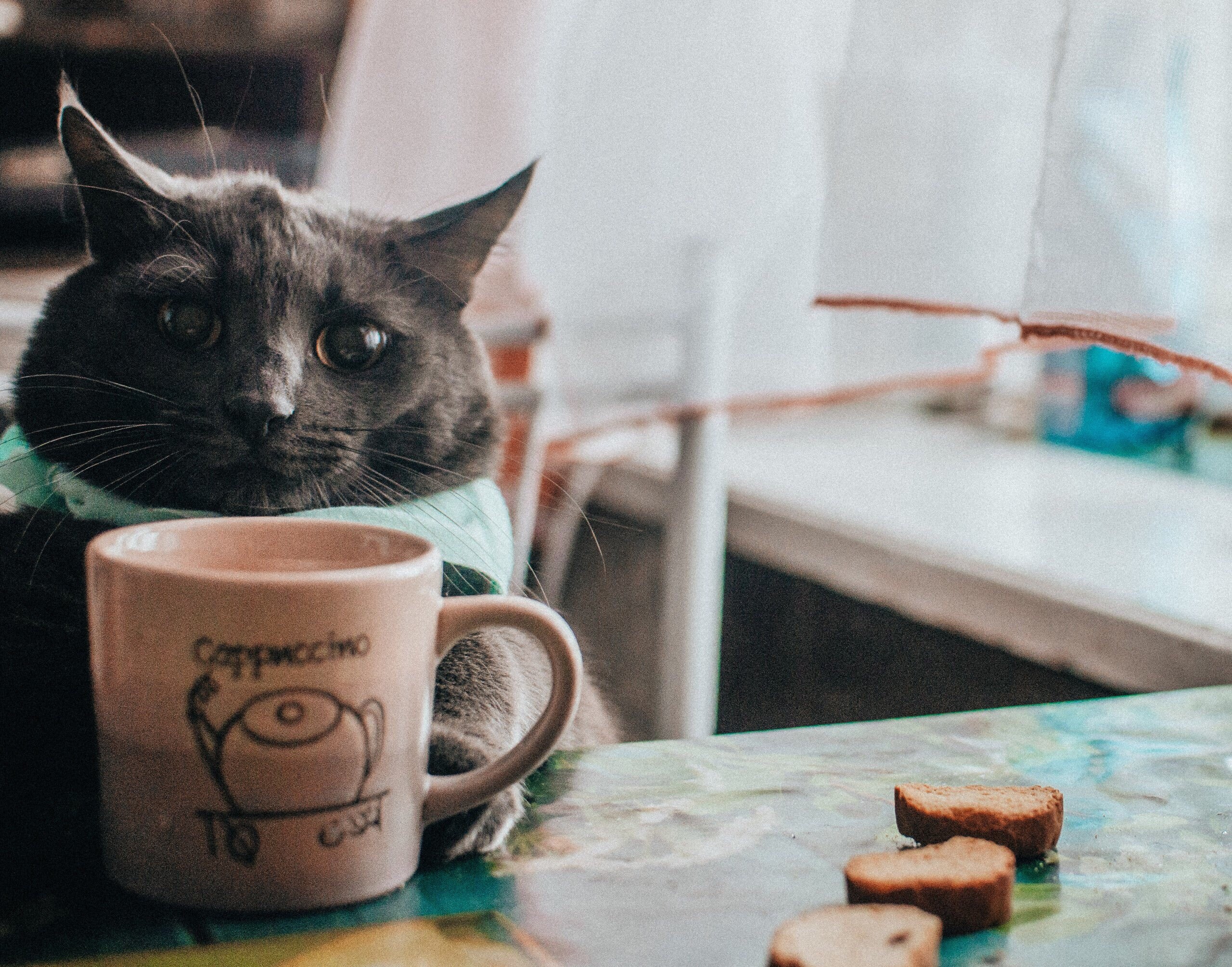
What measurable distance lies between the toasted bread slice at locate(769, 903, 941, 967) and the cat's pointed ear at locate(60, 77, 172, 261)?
43cm

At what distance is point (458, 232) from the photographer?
23.7 inches

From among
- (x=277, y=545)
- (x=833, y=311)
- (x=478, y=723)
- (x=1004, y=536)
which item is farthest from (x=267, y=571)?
(x=1004, y=536)

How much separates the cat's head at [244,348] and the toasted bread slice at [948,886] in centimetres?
29

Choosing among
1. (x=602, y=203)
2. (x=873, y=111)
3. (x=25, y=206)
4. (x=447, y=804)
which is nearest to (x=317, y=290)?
(x=447, y=804)

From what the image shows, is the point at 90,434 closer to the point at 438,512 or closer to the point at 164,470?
the point at 164,470

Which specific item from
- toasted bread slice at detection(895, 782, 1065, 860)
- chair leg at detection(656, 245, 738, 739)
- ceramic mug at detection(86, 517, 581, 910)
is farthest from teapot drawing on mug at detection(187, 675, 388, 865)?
chair leg at detection(656, 245, 738, 739)

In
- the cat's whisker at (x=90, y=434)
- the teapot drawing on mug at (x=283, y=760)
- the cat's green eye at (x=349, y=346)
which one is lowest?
the teapot drawing on mug at (x=283, y=760)

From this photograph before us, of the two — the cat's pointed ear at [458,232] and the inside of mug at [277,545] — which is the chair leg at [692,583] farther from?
the inside of mug at [277,545]

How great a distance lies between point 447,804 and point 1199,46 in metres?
0.70

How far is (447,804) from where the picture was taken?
1.43 feet

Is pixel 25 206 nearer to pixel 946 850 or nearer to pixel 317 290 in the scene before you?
pixel 317 290

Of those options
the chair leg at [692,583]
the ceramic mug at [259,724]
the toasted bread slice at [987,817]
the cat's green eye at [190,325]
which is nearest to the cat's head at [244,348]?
the cat's green eye at [190,325]

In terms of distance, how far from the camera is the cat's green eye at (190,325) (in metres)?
0.54

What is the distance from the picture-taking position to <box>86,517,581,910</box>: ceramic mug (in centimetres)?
38
